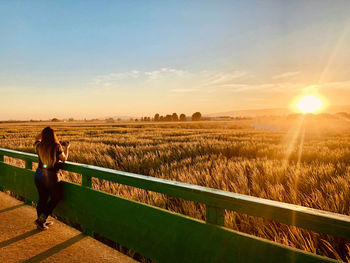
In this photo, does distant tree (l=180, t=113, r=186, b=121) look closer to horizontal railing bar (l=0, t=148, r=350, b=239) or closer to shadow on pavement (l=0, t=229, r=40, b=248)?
shadow on pavement (l=0, t=229, r=40, b=248)

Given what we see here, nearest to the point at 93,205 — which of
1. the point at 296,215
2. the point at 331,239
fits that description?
the point at 296,215

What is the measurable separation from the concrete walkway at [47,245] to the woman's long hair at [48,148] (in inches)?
39.0

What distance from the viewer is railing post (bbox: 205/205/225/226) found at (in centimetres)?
240

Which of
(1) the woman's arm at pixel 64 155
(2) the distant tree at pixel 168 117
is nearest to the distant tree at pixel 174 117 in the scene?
(2) the distant tree at pixel 168 117

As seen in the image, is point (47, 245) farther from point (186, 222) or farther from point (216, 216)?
point (216, 216)

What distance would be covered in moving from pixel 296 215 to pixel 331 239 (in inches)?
54.6

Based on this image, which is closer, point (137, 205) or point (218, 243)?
point (218, 243)

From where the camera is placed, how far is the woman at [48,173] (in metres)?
3.90

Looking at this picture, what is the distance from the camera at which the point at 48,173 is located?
404 cm

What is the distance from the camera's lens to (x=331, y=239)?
9.52 feet

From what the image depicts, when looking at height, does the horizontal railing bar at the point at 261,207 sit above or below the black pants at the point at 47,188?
above

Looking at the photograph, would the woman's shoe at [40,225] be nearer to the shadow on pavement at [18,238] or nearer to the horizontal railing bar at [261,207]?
the shadow on pavement at [18,238]

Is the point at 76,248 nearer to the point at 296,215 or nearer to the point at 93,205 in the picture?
the point at 93,205

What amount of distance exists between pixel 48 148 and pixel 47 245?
1.31m
